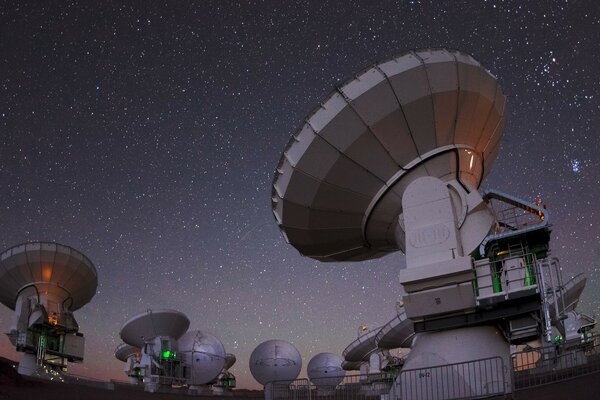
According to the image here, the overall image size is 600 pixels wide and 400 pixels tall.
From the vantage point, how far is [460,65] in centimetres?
1908

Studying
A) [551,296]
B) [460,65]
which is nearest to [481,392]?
[551,296]

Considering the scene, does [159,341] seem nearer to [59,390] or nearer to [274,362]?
[59,390]

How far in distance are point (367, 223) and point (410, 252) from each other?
2504mm

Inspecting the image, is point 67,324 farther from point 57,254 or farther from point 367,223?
point 367,223

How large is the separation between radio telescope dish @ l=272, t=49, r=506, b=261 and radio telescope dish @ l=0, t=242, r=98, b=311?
1851 cm

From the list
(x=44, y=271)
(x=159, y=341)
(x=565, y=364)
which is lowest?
(x=565, y=364)

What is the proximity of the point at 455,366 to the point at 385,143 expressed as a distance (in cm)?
637

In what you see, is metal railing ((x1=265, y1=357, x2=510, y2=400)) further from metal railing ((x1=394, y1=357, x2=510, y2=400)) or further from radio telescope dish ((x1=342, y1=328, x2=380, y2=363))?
radio telescope dish ((x1=342, y1=328, x2=380, y2=363))

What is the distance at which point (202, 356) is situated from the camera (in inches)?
1561

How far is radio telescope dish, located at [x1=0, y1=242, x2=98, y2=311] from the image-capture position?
34781 mm

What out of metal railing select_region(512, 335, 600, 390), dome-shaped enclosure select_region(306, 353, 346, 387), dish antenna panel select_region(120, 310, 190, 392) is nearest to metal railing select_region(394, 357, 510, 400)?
metal railing select_region(512, 335, 600, 390)

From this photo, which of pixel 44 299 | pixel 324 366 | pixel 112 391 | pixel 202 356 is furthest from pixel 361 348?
pixel 44 299

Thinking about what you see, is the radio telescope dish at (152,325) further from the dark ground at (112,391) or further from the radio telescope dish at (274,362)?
the radio telescope dish at (274,362)

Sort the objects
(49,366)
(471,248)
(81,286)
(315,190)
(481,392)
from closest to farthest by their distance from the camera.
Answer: (481,392) → (471,248) → (315,190) → (49,366) → (81,286)
